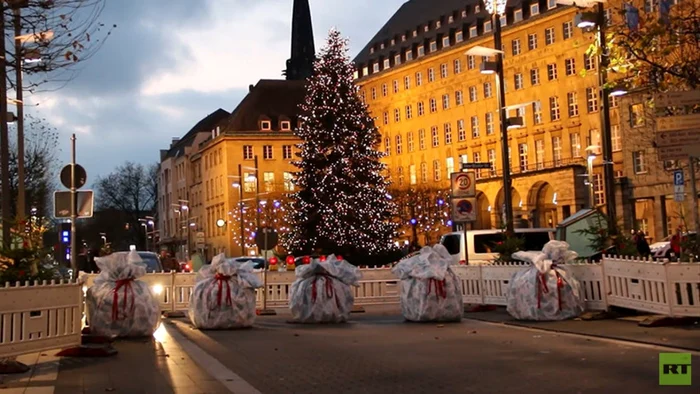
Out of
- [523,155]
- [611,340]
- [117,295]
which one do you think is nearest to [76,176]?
[117,295]

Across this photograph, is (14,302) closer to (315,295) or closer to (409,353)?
(409,353)

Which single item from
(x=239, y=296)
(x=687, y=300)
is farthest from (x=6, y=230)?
(x=687, y=300)

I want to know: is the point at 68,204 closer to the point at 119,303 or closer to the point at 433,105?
the point at 119,303

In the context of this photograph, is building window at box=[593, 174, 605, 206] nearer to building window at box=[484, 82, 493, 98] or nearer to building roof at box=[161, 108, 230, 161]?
building window at box=[484, 82, 493, 98]

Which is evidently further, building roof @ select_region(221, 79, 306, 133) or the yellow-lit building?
building roof @ select_region(221, 79, 306, 133)

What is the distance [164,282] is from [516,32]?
6956cm

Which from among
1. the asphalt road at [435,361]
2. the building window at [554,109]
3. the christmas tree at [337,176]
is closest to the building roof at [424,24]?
the building window at [554,109]

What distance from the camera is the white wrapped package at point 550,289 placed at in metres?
19.9

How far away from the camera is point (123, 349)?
16.3 m

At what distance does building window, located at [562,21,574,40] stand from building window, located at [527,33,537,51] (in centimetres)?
392

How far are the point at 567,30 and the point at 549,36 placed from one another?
102 inches

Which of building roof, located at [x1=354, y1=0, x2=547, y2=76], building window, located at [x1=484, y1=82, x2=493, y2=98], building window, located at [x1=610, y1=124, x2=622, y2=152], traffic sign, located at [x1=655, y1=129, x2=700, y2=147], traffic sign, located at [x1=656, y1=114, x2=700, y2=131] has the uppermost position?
building roof, located at [x1=354, y1=0, x2=547, y2=76]

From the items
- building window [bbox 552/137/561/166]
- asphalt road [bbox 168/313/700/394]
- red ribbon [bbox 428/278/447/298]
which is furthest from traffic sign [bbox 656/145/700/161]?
building window [bbox 552/137/561/166]

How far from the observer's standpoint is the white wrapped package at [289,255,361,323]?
22.4 m
